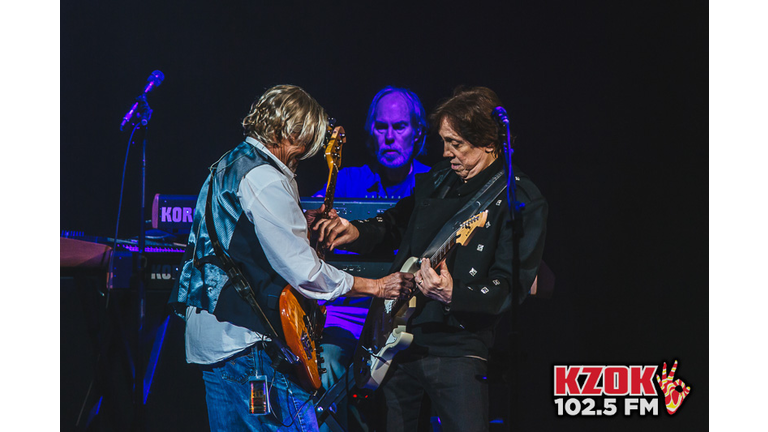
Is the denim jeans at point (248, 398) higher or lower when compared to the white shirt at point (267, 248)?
lower

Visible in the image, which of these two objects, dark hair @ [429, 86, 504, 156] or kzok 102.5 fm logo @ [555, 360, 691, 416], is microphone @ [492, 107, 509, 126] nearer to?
dark hair @ [429, 86, 504, 156]

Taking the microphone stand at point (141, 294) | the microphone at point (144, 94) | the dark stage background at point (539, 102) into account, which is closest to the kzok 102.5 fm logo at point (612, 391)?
the dark stage background at point (539, 102)

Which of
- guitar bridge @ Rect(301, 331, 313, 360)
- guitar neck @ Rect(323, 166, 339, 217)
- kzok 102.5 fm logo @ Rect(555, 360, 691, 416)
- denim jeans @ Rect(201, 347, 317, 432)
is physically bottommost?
kzok 102.5 fm logo @ Rect(555, 360, 691, 416)

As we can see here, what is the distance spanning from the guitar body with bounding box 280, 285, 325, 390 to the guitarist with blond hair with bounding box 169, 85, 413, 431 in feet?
0.06

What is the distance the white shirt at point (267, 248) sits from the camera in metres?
2.15

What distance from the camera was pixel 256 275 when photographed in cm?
221

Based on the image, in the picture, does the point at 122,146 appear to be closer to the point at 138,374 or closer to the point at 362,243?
the point at 138,374

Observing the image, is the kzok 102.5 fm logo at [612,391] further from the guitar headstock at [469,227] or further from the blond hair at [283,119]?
the blond hair at [283,119]

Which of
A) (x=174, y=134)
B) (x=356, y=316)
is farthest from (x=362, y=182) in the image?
(x=174, y=134)

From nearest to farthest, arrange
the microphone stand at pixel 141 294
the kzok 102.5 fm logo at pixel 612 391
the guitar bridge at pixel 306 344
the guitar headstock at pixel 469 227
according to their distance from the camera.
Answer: the guitar bridge at pixel 306 344
the guitar headstock at pixel 469 227
the microphone stand at pixel 141 294
the kzok 102.5 fm logo at pixel 612 391

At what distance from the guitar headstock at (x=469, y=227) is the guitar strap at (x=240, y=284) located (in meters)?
0.77

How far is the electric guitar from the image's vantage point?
254cm

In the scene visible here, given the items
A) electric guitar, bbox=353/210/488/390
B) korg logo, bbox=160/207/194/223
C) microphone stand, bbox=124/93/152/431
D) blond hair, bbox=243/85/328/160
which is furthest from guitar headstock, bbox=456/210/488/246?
microphone stand, bbox=124/93/152/431

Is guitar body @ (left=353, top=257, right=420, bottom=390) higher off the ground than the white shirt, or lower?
lower
